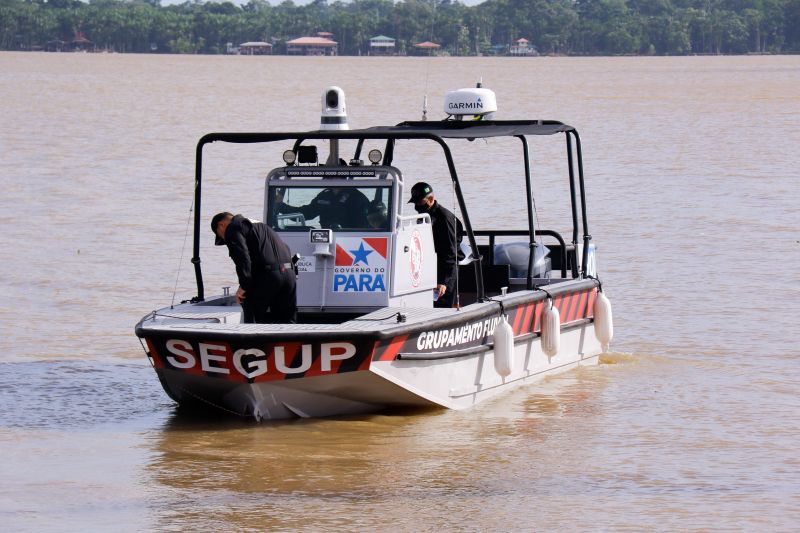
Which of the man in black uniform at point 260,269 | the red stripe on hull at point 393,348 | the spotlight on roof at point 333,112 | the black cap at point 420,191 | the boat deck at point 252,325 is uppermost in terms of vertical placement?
the spotlight on roof at point 333,112

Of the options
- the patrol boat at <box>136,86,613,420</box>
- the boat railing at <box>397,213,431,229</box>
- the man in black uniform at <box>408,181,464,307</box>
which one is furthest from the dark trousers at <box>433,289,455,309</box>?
the boat railing at <box>397,213,431,229</box>

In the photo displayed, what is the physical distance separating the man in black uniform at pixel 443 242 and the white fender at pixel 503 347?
564mm

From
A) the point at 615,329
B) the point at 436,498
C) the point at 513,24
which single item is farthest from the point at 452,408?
the point at 513,24

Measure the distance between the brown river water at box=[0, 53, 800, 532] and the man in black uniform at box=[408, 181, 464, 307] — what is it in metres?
0.87

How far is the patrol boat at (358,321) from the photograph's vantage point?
10977 millimetres

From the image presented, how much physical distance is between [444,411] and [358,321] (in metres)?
1.19

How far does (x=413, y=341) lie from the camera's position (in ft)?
37.1

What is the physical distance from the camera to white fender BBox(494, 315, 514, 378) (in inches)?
476

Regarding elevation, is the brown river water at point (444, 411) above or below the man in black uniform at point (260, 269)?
below

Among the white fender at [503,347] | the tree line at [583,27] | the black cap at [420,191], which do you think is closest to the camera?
the white fender at [503,347]

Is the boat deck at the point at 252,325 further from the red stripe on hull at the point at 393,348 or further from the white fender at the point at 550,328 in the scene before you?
the white fender at the point at 550,328

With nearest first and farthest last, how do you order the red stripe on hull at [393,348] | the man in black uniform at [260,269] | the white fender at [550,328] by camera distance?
the red stripe on hull at [393,348] < the man in black uniform at [260,269] < the white fender at [550,328]

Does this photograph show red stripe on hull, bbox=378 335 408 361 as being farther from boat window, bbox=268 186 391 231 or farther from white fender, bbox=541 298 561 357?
white fender, bbox=541 298 561 357

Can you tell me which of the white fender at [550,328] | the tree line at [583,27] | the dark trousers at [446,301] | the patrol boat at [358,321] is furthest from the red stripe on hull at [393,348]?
the tree line at [583,27]
